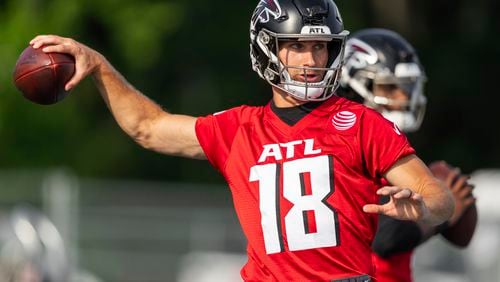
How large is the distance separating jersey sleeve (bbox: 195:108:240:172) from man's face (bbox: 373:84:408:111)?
1363 millimetres

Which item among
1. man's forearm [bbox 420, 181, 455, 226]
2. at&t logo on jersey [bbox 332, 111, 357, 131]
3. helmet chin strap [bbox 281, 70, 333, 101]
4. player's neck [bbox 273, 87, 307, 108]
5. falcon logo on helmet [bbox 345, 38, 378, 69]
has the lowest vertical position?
man's forearm [bbox 420, 181, 455, 226]

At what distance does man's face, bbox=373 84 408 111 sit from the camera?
720 centimetres

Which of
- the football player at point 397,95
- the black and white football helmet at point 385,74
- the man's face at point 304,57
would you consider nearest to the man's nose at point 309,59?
the man's face at point 304,57

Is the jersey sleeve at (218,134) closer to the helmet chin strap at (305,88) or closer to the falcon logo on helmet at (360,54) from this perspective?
the helmet chin strap at (305,88)

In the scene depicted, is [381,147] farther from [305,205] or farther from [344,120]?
[305,205]

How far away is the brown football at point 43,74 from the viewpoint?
611 cm

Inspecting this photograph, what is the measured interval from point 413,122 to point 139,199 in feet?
38.8

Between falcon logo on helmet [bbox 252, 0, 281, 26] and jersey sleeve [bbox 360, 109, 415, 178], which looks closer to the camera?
jersey sleeve [bbox 360, 109, 415, 178]

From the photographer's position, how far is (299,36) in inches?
229

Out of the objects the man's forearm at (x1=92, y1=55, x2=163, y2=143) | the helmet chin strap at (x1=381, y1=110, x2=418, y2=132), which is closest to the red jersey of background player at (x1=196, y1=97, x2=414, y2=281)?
the man's forearm at (x1=92, y1=55, x2=163, y2=143)

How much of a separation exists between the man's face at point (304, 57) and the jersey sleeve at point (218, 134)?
37 cm

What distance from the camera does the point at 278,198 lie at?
5676mm

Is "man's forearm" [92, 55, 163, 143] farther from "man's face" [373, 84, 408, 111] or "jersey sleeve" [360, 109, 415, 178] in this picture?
"man's face" [373, 84, 408, 111]

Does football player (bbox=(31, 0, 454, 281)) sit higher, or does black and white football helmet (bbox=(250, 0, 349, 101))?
black and white football helmet (bbox=(250, 0, 349, 101))
